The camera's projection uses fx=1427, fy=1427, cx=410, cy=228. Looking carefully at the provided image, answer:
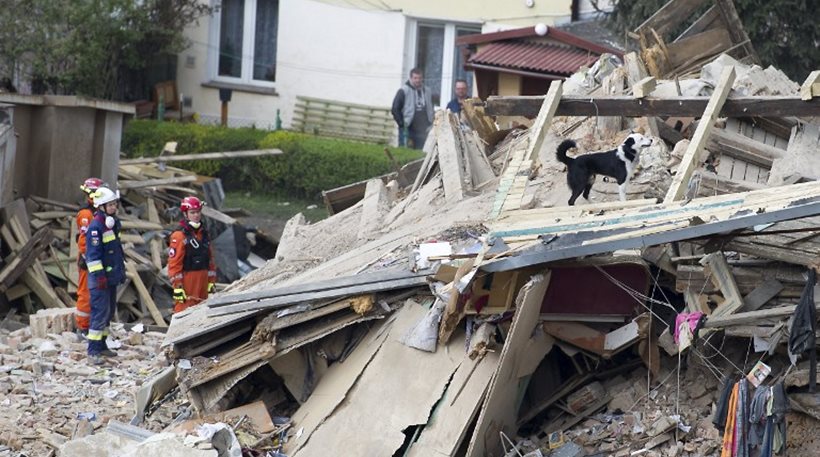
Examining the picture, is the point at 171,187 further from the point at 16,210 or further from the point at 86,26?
the point at 86,26

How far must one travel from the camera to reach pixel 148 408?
11.6 metres

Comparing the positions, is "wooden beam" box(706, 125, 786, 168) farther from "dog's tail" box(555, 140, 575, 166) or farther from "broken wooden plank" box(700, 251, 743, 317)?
"broken wooden plank" box(700, 251, 743, 317)

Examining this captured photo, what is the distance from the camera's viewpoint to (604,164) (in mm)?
10953

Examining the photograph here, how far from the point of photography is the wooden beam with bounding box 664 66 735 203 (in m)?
10.2

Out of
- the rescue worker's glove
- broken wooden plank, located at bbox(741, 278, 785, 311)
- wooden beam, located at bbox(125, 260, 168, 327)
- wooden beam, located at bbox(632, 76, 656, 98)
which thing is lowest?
wooden beam, located at bbox(125, 260, 168, 327)

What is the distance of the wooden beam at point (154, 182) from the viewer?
63.4 ft

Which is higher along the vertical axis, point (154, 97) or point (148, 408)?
point (154, 97)

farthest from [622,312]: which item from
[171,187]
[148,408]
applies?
[171,187]

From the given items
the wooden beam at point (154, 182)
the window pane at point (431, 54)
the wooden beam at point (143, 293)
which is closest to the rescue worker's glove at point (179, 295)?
the wooden beam at point (143, 293)

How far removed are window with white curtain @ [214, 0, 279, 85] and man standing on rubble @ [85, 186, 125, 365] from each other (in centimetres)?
1376

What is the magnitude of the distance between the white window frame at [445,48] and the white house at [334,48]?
0.02 metres

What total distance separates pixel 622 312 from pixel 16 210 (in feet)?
30.5

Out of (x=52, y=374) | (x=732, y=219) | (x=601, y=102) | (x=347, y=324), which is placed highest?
(x=601, y=102)

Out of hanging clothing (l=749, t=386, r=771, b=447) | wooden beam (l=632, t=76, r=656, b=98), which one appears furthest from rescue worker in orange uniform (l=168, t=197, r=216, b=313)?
hanging clothing (l=749, t=386, r=771, b=447)
